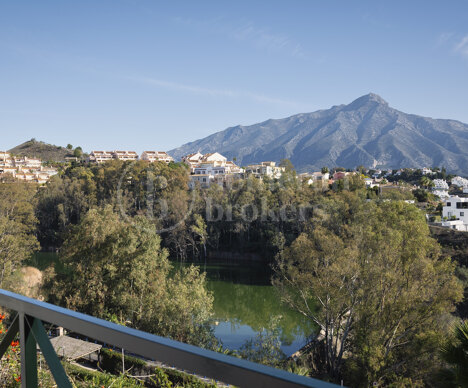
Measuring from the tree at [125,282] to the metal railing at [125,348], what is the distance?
31.5ft

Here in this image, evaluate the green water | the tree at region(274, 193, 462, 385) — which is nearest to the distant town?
the green water

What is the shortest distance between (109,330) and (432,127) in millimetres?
202625

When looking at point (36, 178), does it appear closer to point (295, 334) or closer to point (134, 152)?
point (134, 152)

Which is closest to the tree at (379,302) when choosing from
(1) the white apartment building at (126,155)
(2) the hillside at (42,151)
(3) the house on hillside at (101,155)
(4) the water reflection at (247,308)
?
(4) the water reflection at (247,308)

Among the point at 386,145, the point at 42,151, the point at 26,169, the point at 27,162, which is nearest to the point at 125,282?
the point at 26,169

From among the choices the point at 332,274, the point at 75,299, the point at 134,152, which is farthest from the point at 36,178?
the point at 332,274

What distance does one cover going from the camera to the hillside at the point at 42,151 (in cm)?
6869

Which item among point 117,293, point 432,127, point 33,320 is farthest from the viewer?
point 432,127

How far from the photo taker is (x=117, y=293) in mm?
11742

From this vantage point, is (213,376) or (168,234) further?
(168,234)

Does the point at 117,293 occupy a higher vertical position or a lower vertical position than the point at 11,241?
lower

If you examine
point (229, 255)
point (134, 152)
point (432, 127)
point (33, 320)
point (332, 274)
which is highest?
point (432, 127)

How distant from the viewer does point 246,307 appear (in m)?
17.8

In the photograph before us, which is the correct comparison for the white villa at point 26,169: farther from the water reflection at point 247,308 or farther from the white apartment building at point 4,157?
the water reflection at point 247,308
